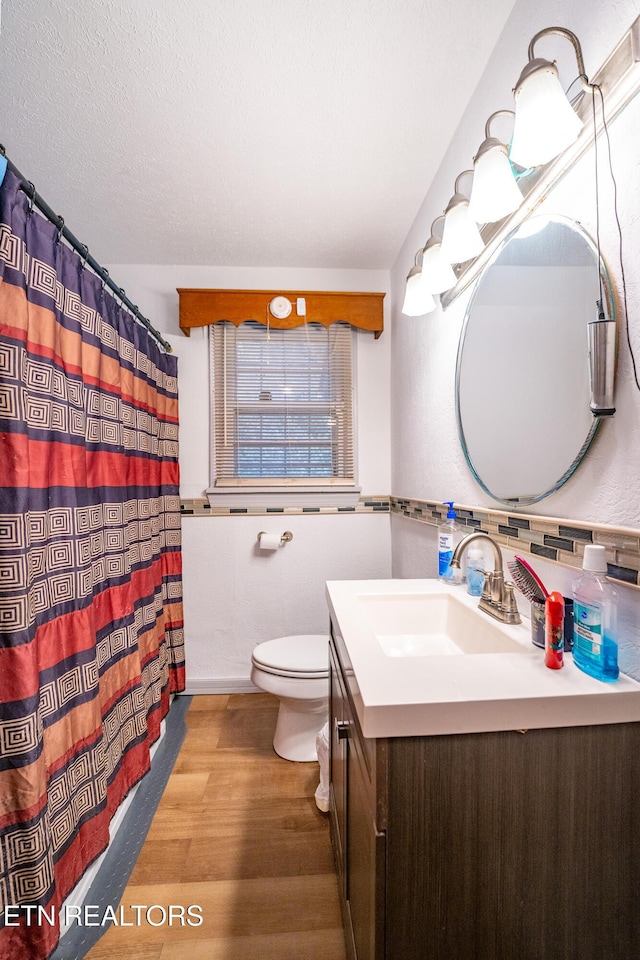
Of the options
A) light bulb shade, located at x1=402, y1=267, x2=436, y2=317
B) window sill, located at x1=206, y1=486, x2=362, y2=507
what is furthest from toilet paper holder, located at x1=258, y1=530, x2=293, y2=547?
light bulb shade, located at x1=402, y1=267, x2=436, y2=317

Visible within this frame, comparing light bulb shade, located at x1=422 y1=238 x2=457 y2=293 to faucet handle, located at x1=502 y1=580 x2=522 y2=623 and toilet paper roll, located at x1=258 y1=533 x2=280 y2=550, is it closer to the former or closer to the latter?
faucet handle, located at x1=502 y1=580 x2=522 y2=623

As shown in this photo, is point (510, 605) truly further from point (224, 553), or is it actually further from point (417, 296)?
point (224, 553)

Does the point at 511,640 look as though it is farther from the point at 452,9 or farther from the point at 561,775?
the point at 452,9

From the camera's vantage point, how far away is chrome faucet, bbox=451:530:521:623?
1.01m

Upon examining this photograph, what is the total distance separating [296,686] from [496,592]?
945 mm

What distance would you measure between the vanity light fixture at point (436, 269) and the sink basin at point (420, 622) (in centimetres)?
96

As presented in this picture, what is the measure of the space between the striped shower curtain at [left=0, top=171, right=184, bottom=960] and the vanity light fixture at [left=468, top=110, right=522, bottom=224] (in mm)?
1048

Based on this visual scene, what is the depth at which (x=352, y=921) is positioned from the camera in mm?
937

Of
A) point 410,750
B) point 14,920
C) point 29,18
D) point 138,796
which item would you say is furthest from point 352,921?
point 29,18

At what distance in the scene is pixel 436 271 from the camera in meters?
1.34

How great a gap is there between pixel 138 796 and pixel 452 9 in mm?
2640

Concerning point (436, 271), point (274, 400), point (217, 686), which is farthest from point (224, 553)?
point (436, 271)

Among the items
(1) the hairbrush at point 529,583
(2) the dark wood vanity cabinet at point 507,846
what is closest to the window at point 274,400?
(1) the hairbrush at point 529,583

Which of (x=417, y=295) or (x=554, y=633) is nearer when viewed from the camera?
(x=554, y=633)
